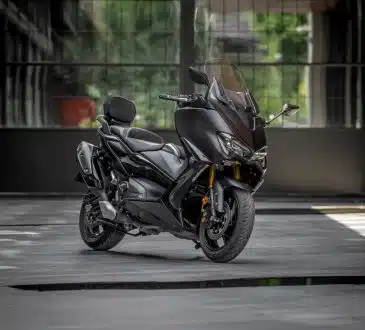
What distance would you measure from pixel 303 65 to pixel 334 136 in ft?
4.35

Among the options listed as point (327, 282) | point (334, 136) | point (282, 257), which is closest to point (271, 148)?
point (334, 136)

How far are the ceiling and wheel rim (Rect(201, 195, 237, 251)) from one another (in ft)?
40.2

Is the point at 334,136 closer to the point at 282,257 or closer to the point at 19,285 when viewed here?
the point at 282,257

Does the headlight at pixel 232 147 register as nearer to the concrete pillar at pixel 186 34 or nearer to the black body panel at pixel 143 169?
the black body panel at pixel 143 169

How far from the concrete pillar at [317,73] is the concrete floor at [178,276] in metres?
6.66

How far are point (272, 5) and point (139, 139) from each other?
11.5 metres

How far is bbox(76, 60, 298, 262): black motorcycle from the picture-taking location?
1195cm

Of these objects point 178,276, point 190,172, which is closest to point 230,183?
point 190,172

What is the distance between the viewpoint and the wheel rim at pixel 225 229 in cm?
1181

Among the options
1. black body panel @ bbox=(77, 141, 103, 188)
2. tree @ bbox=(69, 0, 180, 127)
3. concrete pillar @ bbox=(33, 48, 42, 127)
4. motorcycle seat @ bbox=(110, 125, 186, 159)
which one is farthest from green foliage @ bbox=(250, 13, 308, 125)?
motorcycle seat @ bbox=(110, 125, 186, 159)

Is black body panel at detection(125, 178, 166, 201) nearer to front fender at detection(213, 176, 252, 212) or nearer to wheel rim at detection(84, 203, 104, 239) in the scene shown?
wheel rim at detection(84, 203, 104, 239)

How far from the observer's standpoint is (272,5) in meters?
24.1

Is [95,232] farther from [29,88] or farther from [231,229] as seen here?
[29,88]

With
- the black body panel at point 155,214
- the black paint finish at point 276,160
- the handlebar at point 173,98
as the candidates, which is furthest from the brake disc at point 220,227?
the black paint finish at point 276,160
